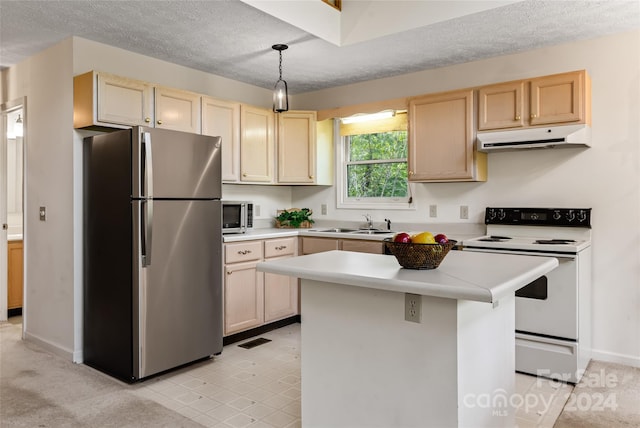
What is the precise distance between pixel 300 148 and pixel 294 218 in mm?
732

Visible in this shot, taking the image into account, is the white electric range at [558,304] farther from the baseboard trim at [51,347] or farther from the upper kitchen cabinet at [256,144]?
the baseboard trim at [51,347]

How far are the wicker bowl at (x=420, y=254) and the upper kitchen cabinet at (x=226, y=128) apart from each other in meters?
2.55

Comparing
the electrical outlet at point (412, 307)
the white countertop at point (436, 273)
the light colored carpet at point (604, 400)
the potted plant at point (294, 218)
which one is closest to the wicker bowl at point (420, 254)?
the white countertop at point (436, 273)

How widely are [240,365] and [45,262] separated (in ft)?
6.00

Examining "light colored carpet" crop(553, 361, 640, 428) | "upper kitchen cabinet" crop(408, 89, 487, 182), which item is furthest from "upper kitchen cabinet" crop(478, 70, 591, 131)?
"light colored carpet" crop(553, 361, 640, 428)

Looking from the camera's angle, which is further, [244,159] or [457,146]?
[244,159]

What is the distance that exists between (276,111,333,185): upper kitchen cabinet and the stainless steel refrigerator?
1226 millimetres

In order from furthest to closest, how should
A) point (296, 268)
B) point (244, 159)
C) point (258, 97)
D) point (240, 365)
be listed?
1. point (258, 97)
2. point (244, 159)
3. point (240, 365)
4. point (296, 268)

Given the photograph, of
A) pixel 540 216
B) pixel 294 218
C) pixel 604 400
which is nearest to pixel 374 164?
pixel 294 218

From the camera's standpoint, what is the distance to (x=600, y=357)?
11.2 ft

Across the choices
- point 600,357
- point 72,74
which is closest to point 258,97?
point 72,74

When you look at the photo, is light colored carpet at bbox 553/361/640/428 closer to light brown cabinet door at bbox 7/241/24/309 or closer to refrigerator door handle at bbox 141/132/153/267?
refrigerator door handle at bbox 141/132/153/267

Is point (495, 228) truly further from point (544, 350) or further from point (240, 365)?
point (240, 365)

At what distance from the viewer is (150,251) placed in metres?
2.99
